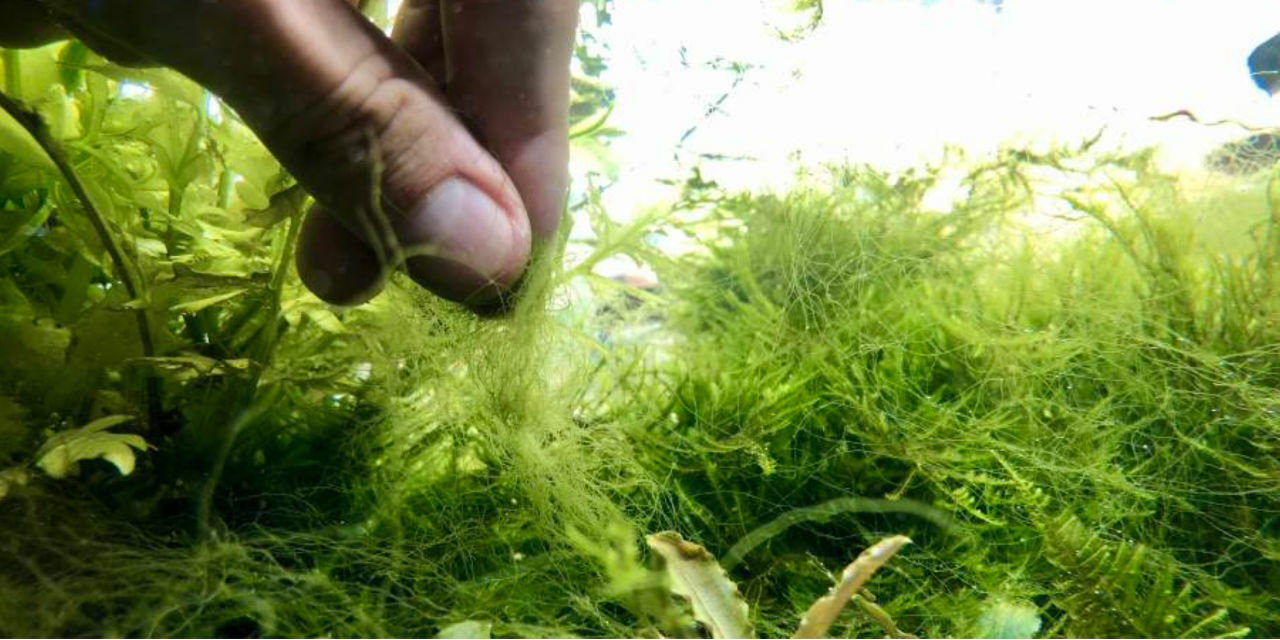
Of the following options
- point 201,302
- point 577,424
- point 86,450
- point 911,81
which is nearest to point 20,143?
point 201,302

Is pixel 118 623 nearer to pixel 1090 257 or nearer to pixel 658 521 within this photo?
pixel 658 521

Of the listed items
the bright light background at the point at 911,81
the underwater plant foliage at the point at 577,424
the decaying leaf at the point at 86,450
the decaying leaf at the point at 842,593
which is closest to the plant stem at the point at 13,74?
the underwater plant foliage at the point at 577,424

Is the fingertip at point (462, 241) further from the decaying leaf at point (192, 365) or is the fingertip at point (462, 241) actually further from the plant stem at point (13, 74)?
the plant stem at point (13, 74)

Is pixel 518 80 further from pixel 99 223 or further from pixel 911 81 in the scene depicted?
pixel 911 81

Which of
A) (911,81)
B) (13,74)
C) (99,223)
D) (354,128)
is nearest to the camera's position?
(354,128)

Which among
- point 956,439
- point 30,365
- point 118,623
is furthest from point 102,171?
point 956,439

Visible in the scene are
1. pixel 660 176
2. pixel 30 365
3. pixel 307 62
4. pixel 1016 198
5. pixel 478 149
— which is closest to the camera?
pixel 307 62
